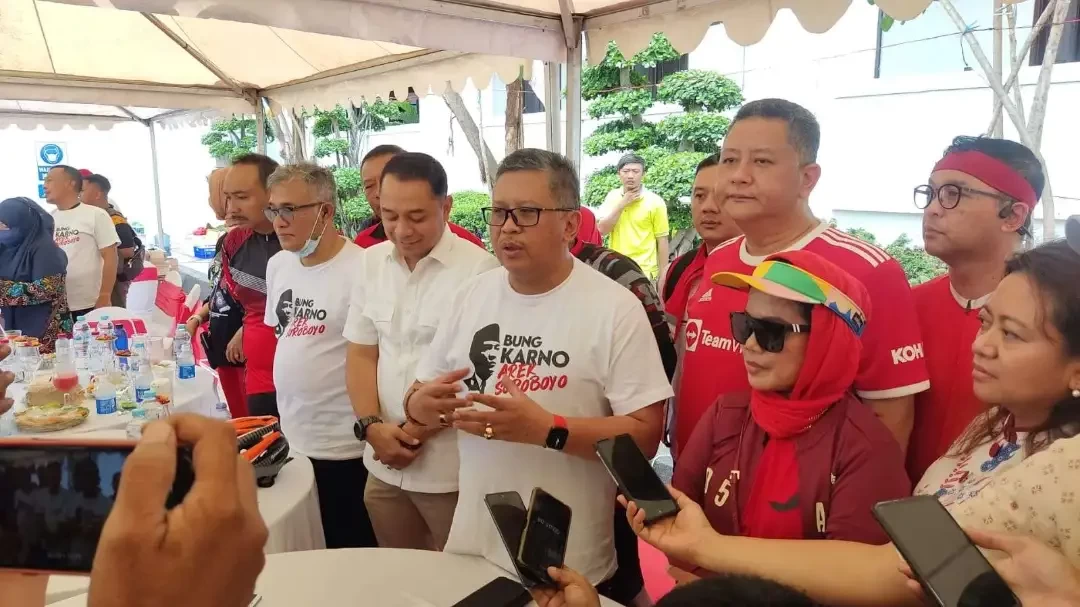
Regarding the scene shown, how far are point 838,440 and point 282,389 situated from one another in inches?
80.8

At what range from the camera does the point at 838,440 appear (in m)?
1.35

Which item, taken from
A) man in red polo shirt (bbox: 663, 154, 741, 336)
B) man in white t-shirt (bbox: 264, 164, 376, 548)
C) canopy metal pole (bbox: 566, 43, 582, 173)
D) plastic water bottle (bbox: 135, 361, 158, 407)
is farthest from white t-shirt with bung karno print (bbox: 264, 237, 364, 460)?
canopy metal pole (bbox: 566, 43, 582, 173)

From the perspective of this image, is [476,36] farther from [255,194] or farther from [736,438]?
[736,438]

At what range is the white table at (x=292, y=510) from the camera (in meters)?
1.85

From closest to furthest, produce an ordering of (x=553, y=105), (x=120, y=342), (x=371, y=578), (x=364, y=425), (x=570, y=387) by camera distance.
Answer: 1. (x=371, y=578)
2. (x=570, y=387)
3. (x=364, y=425)
4. (x=120, y=342)
5. (x=553, y=105)

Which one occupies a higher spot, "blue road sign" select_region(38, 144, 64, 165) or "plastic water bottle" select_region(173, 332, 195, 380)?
"blue road sign" select_region(38, 144, 64, 165)

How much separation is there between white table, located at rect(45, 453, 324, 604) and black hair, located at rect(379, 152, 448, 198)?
105cm

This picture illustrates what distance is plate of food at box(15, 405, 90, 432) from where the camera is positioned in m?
2.46

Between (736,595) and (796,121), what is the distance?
1.43 m

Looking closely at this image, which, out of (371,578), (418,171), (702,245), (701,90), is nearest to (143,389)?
(418,171)

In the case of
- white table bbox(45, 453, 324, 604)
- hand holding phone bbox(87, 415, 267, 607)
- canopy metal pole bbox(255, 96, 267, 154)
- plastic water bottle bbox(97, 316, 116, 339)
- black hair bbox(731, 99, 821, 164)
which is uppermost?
canopy metal pole bbox(255, 96, 267, 154)

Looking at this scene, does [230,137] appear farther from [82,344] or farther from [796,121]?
[796,121]

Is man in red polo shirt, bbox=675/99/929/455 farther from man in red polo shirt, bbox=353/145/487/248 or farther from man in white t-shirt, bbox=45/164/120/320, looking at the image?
man in white t-shirt, bbox=45/164/120/320

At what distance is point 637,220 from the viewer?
20.1ft
